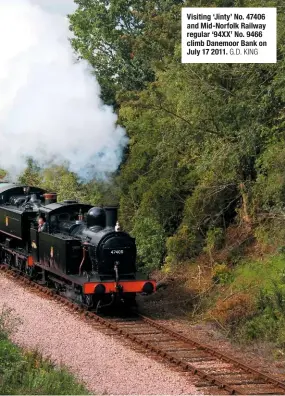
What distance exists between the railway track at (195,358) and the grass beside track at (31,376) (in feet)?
8.31

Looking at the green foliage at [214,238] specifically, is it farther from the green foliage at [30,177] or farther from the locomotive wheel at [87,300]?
the green foliage at [30,177]

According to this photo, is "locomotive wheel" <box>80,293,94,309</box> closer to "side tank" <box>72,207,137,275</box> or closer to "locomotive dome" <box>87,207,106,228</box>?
"side tank" <box>72,207,137,275</box>

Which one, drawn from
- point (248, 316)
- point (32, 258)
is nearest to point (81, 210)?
point (32, 258)

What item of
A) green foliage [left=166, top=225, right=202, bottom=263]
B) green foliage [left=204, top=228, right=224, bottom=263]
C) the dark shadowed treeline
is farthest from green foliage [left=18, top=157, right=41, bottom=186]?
green foliage [left=204, top=228, right=224, bottom=263]

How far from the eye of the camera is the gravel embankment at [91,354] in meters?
12.9

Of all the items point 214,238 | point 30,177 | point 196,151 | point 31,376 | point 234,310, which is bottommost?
point 234,310

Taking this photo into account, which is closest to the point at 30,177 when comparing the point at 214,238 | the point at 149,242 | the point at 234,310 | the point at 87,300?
the point at 149,242

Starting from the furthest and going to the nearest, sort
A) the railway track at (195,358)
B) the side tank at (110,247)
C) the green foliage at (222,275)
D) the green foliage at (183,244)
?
the green foliage at (183,244)
the green foliage at (222,275)
the side tank at (110,247)
the railway track at (195,358)

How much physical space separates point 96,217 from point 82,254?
1.07 meters

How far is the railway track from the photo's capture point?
1310cm

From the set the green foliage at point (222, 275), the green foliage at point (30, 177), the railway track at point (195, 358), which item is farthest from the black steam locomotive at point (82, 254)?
the green foliage at point (30, 177)

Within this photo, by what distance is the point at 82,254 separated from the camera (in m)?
19.5

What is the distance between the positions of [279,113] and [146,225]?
7619 millimetres

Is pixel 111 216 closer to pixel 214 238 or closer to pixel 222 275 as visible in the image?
pixel 222 275
